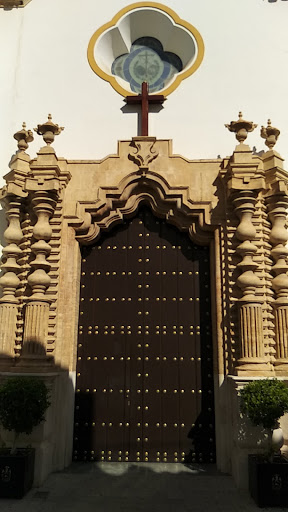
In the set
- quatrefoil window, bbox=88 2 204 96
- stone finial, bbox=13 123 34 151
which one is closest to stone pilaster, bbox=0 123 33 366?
stone finial, bbox=13 123 34 151

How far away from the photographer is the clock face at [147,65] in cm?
765

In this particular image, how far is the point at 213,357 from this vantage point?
6059 mm

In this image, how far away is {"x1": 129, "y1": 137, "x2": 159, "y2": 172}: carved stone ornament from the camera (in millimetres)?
6484

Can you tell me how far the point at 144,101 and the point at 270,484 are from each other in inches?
232

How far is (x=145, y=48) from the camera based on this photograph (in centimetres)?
792

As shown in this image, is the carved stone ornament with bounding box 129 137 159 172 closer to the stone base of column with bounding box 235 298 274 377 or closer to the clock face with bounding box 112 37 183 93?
the clock face with bounding box 112 37 183 93

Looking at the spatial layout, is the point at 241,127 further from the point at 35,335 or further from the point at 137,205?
the point at 35,335

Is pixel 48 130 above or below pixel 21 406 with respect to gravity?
above

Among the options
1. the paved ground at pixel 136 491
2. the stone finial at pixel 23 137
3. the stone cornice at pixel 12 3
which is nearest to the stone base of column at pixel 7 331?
the paved ground at pixel 136 491

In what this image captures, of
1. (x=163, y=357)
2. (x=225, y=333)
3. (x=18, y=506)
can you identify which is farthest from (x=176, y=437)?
(x=18, y=506)

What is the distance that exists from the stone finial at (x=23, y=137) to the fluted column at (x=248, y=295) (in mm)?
3513

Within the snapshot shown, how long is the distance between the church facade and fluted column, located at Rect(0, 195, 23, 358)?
2 cm

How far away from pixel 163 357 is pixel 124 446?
1.38 m

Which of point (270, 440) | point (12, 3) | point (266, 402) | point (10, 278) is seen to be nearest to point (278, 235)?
point (266, 402)
